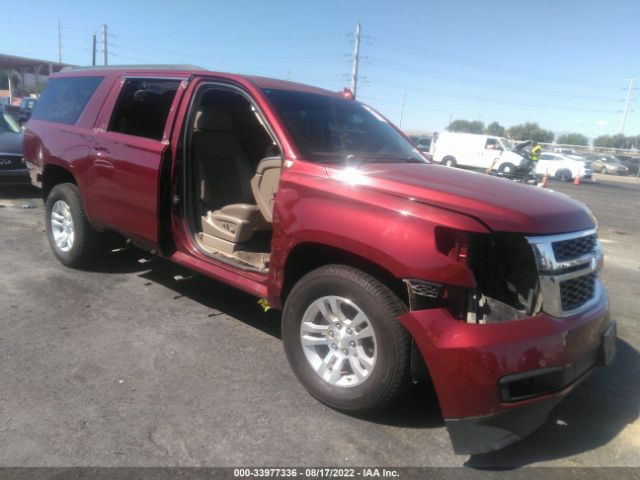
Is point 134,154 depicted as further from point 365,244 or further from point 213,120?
point 365,244

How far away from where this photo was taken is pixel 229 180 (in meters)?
4.57

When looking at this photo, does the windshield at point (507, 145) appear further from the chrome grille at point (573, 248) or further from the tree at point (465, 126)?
the tree at point (465, 126)

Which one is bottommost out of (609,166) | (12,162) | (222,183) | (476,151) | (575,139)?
(12,162)

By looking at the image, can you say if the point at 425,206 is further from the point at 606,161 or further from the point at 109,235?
the point at 606,161

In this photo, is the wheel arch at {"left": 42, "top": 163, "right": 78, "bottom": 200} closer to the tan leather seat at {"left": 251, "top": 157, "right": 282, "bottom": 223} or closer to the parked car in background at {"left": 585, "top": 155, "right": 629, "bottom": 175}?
the tan leather seat at {"left": 251, "top": 157, "right": 282, "bottom": 223}

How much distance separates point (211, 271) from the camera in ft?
12.5

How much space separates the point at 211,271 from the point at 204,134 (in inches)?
50.2

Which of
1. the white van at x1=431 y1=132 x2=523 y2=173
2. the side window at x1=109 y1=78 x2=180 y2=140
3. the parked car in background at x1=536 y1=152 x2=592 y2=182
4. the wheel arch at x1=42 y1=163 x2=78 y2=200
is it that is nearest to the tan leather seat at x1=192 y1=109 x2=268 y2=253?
the side window at x1=109 y1=78 x2=180 y2=140

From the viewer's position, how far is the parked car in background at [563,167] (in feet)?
88.6

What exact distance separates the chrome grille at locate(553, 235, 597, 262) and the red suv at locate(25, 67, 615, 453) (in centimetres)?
1

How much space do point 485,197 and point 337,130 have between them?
1495mm

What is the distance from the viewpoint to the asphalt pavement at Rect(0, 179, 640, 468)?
257 cm

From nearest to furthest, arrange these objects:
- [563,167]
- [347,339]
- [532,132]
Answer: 1. [347,339]
2. [563,167]
3. [532,132]

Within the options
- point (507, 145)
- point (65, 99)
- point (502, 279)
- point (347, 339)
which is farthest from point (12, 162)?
point (507, 145)
